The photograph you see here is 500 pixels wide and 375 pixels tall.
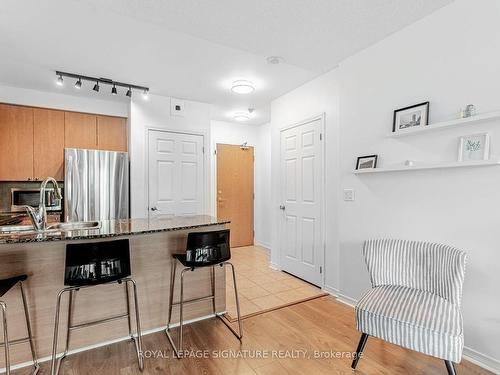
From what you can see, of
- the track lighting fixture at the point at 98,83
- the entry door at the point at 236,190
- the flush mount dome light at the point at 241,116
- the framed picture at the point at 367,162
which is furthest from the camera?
the entry door at the point at 236,190

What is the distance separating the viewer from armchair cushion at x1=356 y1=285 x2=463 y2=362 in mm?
1464

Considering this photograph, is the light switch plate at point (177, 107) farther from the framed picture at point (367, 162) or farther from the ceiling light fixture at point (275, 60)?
the framed picture at point (367, 162)

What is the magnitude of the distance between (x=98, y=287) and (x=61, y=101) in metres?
3.03

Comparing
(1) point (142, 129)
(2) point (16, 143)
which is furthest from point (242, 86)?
(2) point (16, 143)

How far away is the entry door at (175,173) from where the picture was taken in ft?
13.1

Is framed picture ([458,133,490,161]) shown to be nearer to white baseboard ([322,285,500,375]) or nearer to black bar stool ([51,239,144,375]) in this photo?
white baseboard ([322,285,500,375])

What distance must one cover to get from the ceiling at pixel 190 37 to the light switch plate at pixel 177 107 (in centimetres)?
61

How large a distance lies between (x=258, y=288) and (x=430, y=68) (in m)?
2.78

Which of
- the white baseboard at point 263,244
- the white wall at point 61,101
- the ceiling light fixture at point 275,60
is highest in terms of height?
the ceiling light fixture at point 275,60

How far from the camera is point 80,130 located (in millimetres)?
3953

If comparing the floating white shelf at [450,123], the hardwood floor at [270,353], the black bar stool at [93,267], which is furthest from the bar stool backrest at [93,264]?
the floating white shelf at [450,123]

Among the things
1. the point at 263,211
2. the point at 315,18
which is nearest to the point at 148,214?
the point at 263,211

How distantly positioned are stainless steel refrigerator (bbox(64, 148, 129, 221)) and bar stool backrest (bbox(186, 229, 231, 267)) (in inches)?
84.5

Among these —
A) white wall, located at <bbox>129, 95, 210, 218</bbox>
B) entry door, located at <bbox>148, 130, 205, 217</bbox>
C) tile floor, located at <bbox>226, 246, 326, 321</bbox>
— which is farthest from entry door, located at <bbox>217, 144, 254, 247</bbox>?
white wall, located at <bbox>129, 95, 210, 218</bbox>
